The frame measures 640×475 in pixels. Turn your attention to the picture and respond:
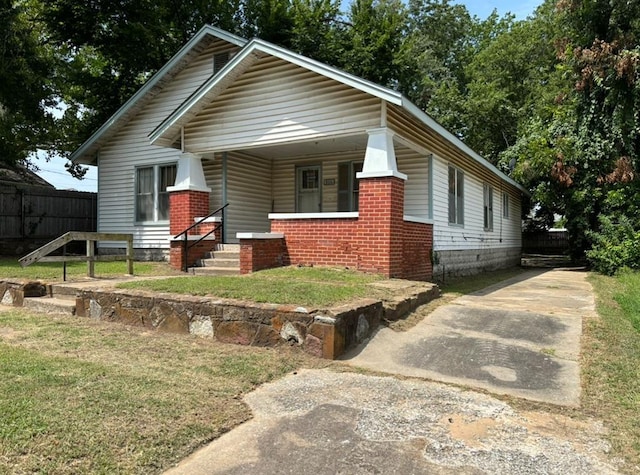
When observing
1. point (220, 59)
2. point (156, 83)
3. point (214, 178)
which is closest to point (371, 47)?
point (220, 59)

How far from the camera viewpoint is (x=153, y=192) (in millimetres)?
14797

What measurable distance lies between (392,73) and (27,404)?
2341 centimetres

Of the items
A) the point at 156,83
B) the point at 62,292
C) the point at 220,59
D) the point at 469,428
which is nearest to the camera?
the point at 469,428

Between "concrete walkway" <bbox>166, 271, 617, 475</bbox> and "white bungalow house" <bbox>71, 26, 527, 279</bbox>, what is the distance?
3.73m

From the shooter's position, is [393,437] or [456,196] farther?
[456,196]

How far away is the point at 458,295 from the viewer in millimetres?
9359


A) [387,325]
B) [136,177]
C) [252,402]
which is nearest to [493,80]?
[136,177]

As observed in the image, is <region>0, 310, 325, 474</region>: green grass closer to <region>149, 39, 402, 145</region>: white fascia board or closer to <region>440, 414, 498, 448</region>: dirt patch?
<region>440, 414, 498, 448</region>: dirt patch

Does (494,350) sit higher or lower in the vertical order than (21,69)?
lower

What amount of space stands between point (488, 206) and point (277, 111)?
10.2 meters

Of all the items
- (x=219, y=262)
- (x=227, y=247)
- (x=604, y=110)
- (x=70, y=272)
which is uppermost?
(x=604, y=110)

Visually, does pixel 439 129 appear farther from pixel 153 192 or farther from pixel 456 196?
pixel 153 192

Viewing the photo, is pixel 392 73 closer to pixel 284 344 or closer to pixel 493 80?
pixel 493 80

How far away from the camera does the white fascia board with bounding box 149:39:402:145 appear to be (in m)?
8.93
